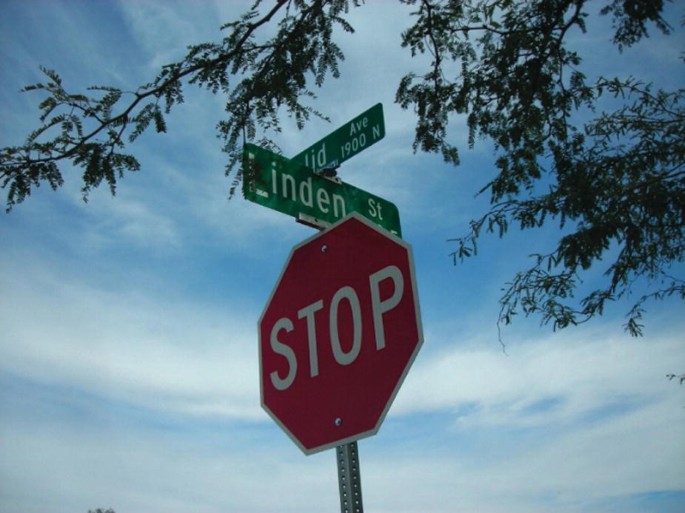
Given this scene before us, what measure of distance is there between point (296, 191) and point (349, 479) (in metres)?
1.67

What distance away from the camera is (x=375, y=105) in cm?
403

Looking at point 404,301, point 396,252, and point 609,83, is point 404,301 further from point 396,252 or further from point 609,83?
point 609,83

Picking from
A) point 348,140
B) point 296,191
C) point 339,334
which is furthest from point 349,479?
point 348,140

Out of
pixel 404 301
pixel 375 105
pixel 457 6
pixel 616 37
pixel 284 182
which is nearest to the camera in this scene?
pixel 404 301

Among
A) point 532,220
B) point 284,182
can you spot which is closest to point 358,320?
point 284,182

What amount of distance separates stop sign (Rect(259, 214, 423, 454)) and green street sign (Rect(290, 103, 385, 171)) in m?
0.77

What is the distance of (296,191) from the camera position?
12.2 ft

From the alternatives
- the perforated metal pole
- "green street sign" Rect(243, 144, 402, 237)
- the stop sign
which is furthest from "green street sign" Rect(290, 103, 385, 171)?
the perforated metal pole

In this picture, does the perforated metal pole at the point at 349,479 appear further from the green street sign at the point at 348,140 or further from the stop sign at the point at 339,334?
the green street sign at the point at 348,140

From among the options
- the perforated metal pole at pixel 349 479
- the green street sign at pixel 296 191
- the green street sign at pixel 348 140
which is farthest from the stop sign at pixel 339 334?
the green street sign at pixel 348 140

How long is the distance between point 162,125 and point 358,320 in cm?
220

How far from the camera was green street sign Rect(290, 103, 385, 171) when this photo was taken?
12.9ft

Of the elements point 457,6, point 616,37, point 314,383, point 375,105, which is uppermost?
point 457,6

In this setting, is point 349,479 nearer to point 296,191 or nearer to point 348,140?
point 296,191
